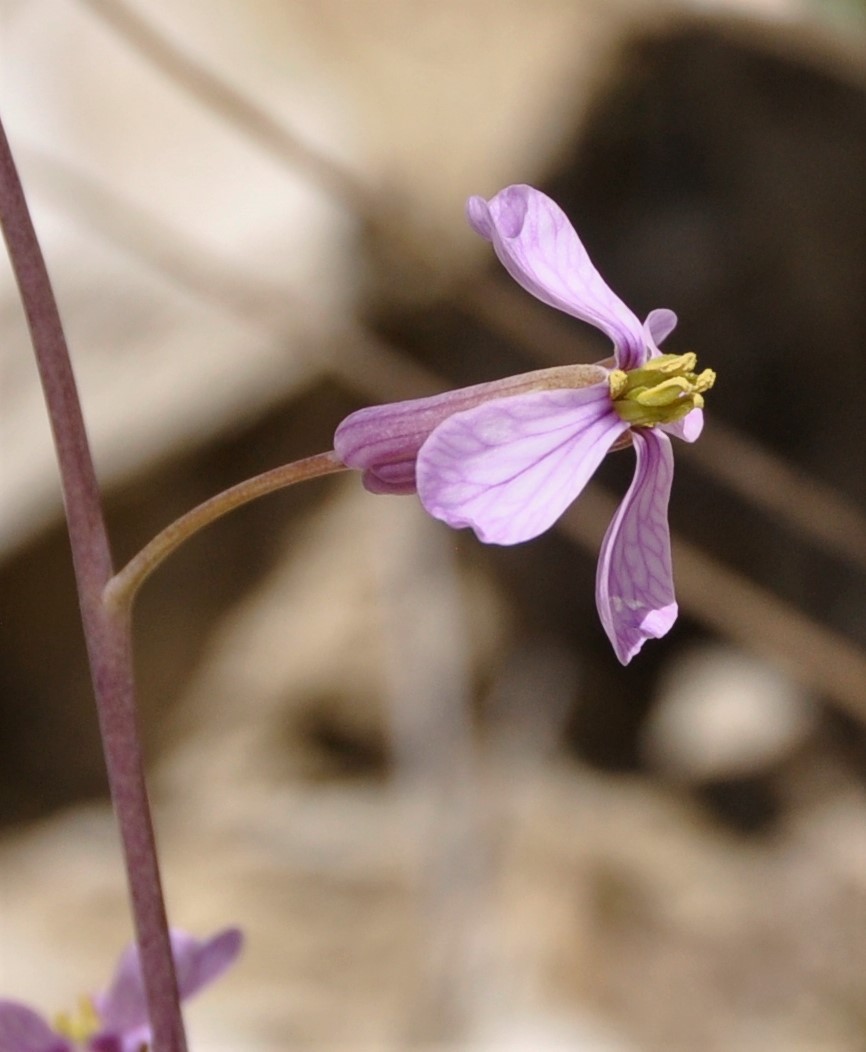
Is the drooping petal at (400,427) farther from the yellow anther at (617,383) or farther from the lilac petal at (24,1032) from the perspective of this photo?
the lilac petal at (24,1032)

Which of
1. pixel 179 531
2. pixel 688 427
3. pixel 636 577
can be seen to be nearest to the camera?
pixel 179 531

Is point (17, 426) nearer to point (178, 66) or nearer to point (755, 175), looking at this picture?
point (178, 66)

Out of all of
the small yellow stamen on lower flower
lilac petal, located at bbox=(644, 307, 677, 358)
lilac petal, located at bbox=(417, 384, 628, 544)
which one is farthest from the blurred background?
lilac petal, located at bbox=(417, 384, 628, 544)

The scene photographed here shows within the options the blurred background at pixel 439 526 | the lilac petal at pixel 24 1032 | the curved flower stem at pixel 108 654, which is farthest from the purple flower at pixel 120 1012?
the blurred background at pixel 439 526

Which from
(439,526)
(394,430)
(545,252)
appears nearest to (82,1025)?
(394,430)

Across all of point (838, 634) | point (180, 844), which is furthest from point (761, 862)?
point (180, 844)

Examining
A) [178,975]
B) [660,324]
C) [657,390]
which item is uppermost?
[660,324]

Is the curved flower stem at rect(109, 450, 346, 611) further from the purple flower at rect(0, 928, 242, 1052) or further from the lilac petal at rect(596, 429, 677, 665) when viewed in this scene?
the purple flower at rect(0, 928, 242, 1052)

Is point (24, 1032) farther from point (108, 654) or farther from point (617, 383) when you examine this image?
point (617, 383)
